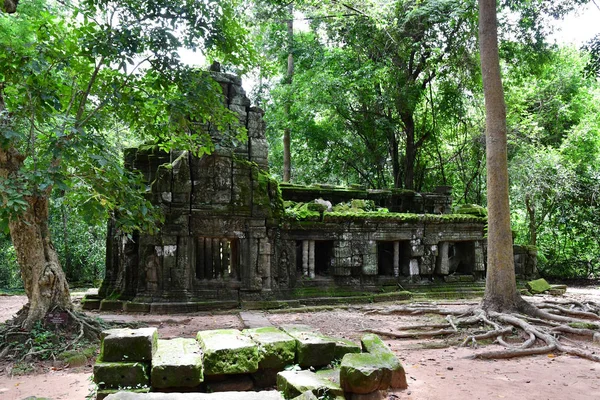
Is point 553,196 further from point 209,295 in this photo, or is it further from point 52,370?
point 52,370

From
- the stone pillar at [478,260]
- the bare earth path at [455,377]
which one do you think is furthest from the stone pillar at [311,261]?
the stone pillar at [478,260]

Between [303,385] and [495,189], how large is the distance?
21.4 feet

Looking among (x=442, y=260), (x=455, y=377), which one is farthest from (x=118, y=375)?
(x=442, y=260)

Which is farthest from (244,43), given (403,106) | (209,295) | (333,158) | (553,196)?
(553,196)

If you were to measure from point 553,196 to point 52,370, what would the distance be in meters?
18.1

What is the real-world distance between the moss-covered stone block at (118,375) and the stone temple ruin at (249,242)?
19.3 feet

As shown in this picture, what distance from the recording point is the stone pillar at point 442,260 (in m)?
13.3

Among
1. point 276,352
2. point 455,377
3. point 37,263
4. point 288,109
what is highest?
point 288,109

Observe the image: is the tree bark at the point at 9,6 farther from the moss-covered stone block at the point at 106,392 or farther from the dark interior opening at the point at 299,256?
the dark interior opening at the point at 299,256

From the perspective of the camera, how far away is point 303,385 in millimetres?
3787

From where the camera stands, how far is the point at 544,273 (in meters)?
19.2

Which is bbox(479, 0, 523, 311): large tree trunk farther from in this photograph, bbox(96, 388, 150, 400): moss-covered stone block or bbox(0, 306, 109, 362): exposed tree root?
bbox(0, 306, 109, 362): exposed tree root

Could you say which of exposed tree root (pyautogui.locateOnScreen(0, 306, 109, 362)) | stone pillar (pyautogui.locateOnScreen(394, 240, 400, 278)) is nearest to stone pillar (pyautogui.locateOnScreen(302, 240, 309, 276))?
stone pillar (pyautogui.locateOnScreen(394, 240, 400, 278))

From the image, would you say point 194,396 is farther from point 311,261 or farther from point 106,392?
point 311,261
